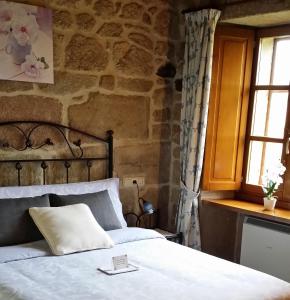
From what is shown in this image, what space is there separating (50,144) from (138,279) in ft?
4.60

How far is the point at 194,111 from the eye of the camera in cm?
338

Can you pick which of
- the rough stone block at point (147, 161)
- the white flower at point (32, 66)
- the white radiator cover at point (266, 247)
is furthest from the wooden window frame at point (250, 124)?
the white flower at point (32, 66)

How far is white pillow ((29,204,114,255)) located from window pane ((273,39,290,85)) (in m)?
1.91

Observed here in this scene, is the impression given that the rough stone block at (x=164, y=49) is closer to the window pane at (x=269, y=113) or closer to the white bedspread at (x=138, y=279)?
the window pane at (x=269, y=113)

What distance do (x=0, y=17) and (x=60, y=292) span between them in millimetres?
1869

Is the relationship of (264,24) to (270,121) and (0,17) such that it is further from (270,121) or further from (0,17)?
(0,17)

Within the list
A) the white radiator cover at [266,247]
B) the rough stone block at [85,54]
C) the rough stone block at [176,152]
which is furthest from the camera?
the rough stone block at [176,152]

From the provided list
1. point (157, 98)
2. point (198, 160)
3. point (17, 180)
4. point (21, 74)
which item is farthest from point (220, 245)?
point (21, 74)

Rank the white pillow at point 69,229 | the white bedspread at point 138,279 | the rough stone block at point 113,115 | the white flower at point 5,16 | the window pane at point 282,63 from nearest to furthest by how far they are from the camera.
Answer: the white bedspread at point 138,279 < the white pillow at point 69,229 < the white flower at point 5,16 < the rough stone block at point 113,115 < the window pane at point 282,63

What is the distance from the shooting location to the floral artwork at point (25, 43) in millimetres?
2855

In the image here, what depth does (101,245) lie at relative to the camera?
8.61ft

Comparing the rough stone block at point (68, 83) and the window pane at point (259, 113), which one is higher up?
the rough stone block at point (68, 83)

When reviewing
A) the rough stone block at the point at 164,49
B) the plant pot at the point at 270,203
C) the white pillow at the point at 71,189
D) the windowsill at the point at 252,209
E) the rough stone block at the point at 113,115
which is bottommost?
the windowsill at the point at 252,209

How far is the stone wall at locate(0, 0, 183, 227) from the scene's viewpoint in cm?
313
